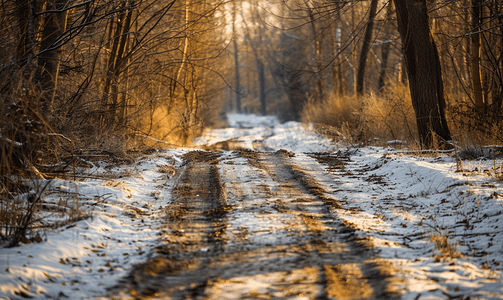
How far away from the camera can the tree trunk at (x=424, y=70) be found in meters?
9.04

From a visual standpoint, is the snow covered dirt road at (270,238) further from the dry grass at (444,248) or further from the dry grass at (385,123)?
the dry grass at (385,123)

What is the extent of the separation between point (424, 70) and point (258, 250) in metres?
7.28

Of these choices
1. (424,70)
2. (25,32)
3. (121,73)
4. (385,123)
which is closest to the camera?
(25,32)

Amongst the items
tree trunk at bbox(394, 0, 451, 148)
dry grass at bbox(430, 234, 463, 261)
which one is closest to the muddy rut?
dry grass at bbox(430, 234, 463, 261)

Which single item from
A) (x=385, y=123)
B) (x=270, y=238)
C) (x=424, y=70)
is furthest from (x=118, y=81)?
(x=385, y=123)

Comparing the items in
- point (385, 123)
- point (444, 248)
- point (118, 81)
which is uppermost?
point (118, 81)

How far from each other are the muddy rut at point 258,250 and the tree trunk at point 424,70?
3.97 m

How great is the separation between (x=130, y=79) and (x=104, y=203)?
686 centimetres

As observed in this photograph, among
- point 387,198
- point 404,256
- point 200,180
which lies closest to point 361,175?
point 387,198

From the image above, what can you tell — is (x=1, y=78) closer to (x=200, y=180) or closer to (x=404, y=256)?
(x=200, y=180)

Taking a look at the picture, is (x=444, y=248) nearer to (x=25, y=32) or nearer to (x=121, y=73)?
(x=25, y=32)

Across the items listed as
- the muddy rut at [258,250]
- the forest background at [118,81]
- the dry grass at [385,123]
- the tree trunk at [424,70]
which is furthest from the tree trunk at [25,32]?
the dry grass at [385,123]

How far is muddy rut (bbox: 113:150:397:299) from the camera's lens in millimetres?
3107

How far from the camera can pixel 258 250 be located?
3.89 metres
